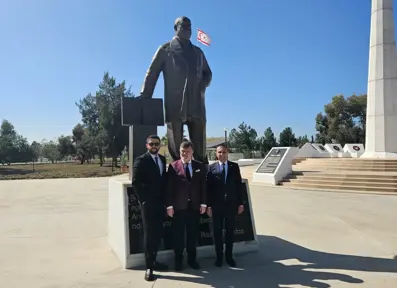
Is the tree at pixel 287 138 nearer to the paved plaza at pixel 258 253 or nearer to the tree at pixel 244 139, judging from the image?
the tree at pixel 244 139

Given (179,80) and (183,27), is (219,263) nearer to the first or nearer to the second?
(179,80)

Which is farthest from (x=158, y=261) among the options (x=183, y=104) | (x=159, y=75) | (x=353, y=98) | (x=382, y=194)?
(x=353, y=98)

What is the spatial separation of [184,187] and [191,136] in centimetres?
116

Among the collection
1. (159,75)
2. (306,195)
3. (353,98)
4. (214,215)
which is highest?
(353,98)

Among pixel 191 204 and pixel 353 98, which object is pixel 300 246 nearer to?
pixel 191 204

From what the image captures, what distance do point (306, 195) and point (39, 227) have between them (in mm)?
8158

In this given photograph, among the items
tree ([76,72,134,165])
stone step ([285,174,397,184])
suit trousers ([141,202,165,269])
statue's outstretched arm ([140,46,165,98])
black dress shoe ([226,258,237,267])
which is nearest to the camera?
suit trousers ([141,202,165,269])

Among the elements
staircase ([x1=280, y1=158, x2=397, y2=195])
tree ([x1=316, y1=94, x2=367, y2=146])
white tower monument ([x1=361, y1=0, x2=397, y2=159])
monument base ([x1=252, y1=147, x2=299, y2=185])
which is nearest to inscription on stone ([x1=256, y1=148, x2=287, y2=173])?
monument base ([x1=252, y1=147, x2=299, y2=185])

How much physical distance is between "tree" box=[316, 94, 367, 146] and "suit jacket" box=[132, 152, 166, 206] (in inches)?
1915

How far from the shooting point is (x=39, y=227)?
640 cm

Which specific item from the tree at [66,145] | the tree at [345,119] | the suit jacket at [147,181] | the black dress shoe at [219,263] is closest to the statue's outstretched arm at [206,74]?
the suit jacket at [147,181]

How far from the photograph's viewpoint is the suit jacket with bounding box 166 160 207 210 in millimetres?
3646

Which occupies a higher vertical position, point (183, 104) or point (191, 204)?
point (183, 104)

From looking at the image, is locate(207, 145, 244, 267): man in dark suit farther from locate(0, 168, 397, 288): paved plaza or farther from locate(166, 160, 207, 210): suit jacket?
locate(0, 168, 397, 288): paved plaza
